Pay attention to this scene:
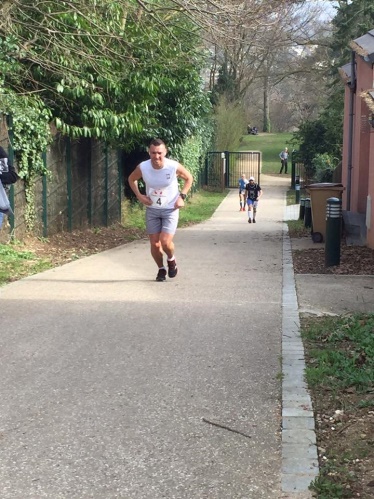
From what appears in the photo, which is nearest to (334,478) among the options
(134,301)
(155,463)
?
(155,463)

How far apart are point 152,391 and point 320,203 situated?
1057 centimetres

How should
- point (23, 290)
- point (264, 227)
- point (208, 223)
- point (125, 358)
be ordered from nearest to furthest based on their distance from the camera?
point (125, 358), point (23, 290), point (264, 227), point (208, 223)

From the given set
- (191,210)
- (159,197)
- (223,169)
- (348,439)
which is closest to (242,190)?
(191,210)

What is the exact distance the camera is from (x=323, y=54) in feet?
164

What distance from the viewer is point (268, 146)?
213 ft

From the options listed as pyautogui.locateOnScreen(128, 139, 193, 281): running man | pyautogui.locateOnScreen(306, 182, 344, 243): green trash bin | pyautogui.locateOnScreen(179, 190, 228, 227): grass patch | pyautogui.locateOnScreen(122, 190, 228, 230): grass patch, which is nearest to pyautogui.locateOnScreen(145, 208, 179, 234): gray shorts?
pyautogui.locateOnScreen(128, 139, 193, 281): running man

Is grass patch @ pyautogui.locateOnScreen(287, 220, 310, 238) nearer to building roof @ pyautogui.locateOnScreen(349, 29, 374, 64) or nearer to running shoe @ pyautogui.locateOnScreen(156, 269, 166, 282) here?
building roof @ pyautogui.locateOnScreen(349, 29, 374, 64)

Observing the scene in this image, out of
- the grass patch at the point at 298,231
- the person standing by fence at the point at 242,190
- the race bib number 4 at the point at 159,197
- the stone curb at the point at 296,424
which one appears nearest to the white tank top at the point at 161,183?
the race bib number 4 at the point at 159,197

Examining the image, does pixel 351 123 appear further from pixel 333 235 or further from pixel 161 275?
pixel 161 275

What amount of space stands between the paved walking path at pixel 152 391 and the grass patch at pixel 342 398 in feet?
0.31

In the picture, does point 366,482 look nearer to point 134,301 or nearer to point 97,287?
point 134,301

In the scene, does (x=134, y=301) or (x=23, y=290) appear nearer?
(x=134, y=301)

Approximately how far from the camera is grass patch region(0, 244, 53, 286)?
9672mm

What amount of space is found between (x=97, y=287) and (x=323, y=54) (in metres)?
44.7
